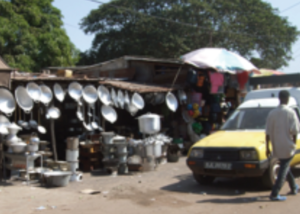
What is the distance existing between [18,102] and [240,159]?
5229mm

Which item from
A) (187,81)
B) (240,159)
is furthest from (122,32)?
(240,159)

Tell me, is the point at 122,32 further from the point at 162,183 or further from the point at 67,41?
the point at 162,183

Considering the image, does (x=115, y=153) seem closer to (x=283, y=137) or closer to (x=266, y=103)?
(x=266, y=103)

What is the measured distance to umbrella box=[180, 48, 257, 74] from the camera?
13.0m

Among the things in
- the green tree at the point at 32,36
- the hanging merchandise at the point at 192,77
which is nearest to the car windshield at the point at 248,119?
the hanging merchandise at the point at 192,77

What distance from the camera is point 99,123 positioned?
9898 millimetres

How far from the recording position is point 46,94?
8344 mm

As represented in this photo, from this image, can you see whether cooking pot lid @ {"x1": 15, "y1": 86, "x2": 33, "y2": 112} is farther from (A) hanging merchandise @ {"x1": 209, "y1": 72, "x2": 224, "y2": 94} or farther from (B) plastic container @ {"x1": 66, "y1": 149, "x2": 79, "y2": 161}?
(A) hanging merchandise @ {"x1": 209, "y1": 72, "x2": 224, "y2": 94}

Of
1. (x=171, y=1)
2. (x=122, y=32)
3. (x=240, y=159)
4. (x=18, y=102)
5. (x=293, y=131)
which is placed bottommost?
(x=240, y=159)

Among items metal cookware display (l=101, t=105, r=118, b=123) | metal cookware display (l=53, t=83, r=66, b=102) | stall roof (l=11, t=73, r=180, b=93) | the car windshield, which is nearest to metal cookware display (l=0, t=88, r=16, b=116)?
stall roof (l=11, t=73, r=180, b=93)

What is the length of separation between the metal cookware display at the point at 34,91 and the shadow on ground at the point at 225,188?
3796 millimetres

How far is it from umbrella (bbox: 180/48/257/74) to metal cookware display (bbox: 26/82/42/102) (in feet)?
21.6

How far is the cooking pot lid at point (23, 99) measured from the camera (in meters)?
7.81

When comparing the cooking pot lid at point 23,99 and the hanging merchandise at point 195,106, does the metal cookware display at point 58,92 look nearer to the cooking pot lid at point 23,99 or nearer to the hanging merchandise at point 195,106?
the cooking pot lid at point 23,99
